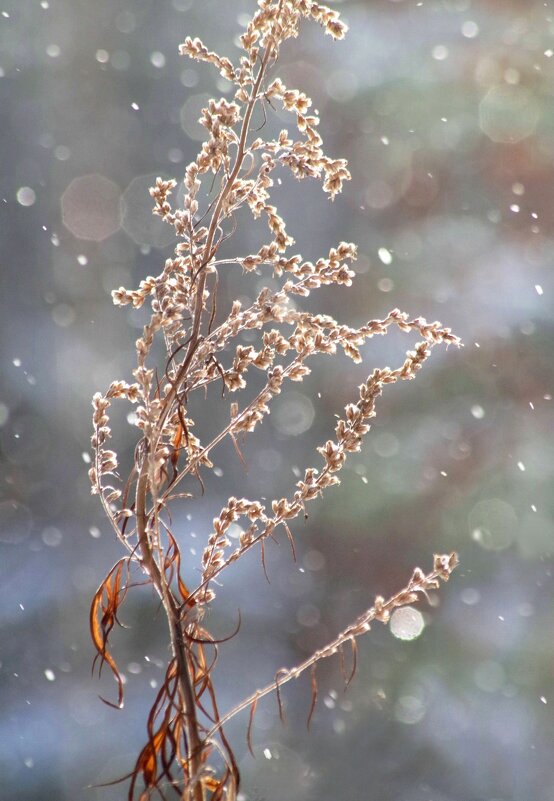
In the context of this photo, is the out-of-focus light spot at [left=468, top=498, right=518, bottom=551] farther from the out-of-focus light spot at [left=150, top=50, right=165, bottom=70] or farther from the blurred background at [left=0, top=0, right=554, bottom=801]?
the out-of-focus light spot at [left=150, top=50, right=165, bottom=70]

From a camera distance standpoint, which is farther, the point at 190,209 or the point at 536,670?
the point at 536,670

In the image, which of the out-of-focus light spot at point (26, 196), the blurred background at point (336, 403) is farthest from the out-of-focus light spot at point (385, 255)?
the out-of-focus light spot at point (26, 196)

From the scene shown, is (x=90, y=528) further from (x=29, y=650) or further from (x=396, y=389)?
(x=396, y=389)

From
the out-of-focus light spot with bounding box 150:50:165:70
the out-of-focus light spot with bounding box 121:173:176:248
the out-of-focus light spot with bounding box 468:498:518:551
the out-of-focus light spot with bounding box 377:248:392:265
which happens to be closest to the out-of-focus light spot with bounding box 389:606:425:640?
the out-of-focus light spot with bounding box 468:498:518:551

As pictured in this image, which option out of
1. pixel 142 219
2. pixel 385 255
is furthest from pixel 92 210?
pixel 385 255

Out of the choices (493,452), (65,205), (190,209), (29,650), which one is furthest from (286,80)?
(29,650)

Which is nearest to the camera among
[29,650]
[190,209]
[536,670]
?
[190,209]
